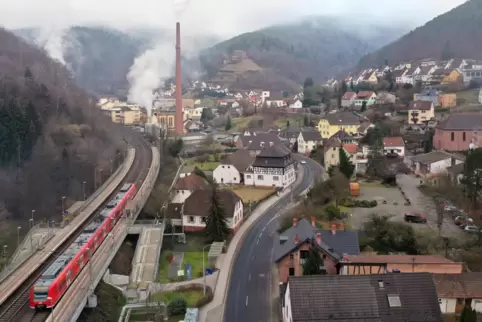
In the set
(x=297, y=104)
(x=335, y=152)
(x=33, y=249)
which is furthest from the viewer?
(x=297, y=104)

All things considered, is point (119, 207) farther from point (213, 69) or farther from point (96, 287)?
point (213, 69)

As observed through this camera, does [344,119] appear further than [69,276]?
Yes

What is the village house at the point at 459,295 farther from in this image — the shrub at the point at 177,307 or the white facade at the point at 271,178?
the white facade at the point at 271,178

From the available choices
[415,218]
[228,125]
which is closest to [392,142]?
[415,218]

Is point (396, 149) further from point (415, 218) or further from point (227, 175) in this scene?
point (415, 218)

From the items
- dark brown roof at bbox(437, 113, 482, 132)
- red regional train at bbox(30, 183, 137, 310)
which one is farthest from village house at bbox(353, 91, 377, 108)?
red regional train at bbox(30, 183, 137, 310)

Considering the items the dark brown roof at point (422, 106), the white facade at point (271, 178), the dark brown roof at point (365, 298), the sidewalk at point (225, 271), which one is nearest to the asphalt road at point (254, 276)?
the sidewalk at point (225, 271)
